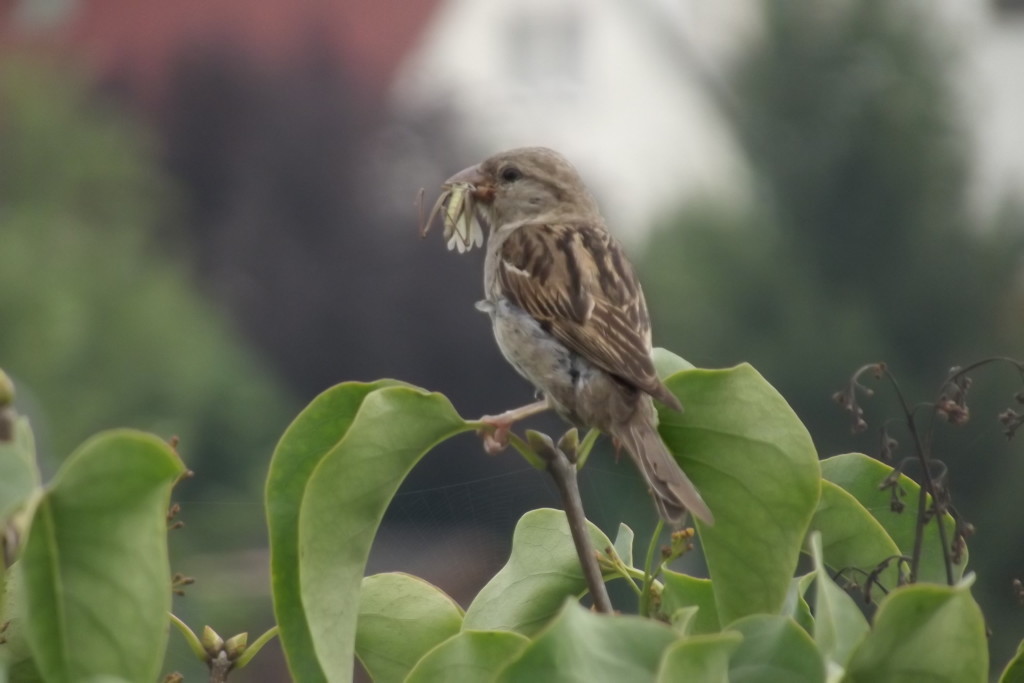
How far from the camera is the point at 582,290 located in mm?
1355

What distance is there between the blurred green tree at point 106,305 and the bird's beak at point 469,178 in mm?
6523

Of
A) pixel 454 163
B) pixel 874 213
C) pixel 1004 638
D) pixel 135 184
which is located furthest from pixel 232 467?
A: pixel 1004 638

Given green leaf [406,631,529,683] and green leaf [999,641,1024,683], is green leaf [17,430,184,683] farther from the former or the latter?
green leaf [999,641,1024,683]

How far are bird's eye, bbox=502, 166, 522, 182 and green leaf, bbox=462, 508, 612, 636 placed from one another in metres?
0.79

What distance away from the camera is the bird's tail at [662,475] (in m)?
0.76

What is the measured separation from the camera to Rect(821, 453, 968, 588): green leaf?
869 mm

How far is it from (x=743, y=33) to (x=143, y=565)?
1115 centimetres

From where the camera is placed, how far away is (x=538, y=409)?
1.21 m

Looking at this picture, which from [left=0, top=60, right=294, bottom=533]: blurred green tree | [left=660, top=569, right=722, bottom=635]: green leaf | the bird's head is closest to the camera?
[left=660, top=569, right=722, bottom=635]: green leaf

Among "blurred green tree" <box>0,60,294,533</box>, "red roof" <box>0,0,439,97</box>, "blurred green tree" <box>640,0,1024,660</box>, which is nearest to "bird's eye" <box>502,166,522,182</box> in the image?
"blurred green tree" <box>0,60,294,533</box>

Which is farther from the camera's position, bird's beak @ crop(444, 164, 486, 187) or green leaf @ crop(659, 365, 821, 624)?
bird's beak @ crop(444, 164, 486, 187)

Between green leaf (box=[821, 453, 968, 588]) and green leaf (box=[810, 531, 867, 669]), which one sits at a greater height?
green leaf (box=[810, 531, 867, 669])

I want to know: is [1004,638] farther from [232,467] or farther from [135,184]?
[135,184]

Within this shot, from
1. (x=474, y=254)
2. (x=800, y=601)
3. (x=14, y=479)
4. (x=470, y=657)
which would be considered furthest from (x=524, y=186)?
(x=474, y=254)
